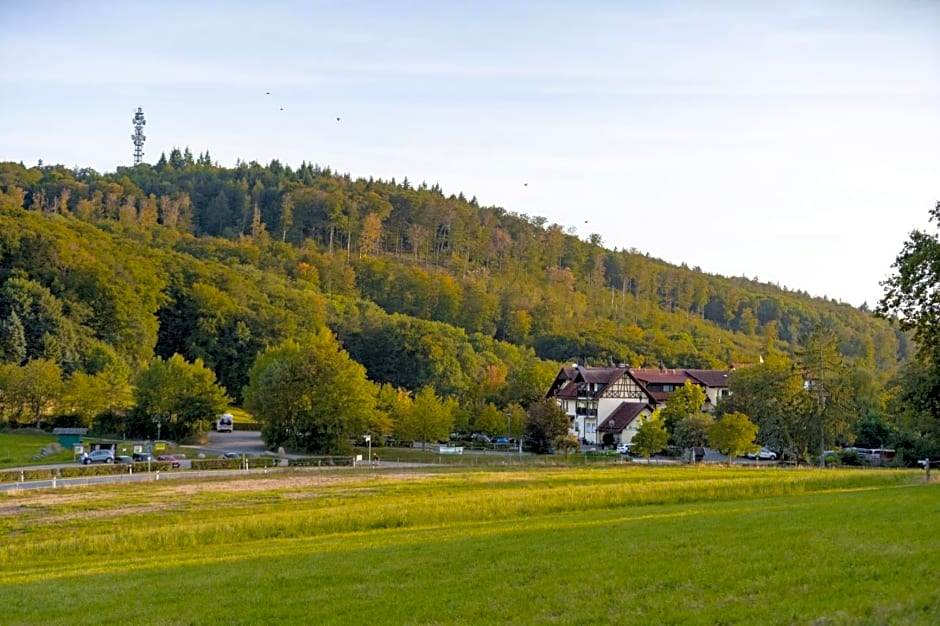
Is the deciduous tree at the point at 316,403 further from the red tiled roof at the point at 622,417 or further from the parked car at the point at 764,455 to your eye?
the parked car at the point at 764,455

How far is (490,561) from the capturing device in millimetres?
19609

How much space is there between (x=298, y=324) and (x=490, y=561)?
117m

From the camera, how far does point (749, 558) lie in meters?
16.9

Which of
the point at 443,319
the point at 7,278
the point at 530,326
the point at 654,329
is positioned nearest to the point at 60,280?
the point at 7,278

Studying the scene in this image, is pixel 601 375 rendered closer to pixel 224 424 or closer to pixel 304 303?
pixel 224 424

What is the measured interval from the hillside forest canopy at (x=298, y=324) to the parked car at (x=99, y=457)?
Result: 15937 millimetres

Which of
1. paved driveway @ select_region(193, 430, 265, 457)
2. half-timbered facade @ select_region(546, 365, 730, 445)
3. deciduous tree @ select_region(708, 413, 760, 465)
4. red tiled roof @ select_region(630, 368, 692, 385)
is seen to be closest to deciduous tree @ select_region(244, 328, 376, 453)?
paved driveway @ select_region(193, 430, 265, 457)

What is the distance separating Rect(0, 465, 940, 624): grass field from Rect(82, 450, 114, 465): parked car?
30.6 meters

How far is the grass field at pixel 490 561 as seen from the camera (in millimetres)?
14062

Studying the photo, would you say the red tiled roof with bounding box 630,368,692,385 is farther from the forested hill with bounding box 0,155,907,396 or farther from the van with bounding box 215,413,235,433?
the van with bounding box 215,413,235,433

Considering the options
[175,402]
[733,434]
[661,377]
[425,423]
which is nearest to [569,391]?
[661,377]

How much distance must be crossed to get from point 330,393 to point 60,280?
61255 millimetres

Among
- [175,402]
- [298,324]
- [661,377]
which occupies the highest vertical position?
[298,324]

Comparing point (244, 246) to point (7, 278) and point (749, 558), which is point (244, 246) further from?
point (749, 558)
